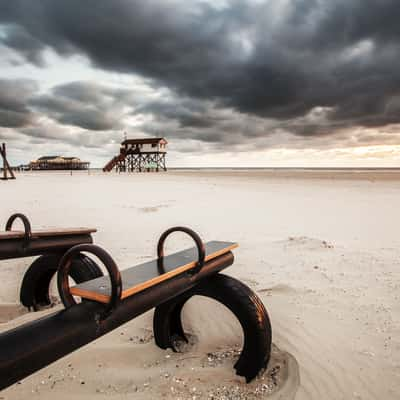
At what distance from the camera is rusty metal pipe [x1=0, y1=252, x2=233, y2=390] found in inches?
50.9

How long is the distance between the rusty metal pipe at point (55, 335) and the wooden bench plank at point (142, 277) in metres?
0.07

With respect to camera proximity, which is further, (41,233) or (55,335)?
(41,233)

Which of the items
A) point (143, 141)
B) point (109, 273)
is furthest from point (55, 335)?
point (143, 141)

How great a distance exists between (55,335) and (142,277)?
0.61 meters

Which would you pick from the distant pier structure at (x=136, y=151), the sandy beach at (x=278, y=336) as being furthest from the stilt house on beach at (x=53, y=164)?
the sandy beach at (x=278, y=336)

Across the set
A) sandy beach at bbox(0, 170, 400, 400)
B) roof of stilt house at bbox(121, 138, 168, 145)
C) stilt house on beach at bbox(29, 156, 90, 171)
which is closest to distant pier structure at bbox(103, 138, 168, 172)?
roof of stilt house at bbox(121, 138, 168, 145)

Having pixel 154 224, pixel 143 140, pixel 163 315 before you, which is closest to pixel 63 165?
pixel 143 140

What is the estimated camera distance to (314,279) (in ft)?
14.7

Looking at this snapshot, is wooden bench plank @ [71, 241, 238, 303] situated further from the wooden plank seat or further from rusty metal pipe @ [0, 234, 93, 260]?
rusty metal pipe @ [0, 234, 93, 260]

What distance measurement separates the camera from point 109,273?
1.55 meters

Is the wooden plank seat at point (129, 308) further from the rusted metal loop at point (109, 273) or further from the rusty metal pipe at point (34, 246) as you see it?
the rusty metal pipe at point (34, 246)

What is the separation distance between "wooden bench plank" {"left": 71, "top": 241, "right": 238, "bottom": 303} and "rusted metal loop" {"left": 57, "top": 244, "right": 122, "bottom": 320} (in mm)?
44

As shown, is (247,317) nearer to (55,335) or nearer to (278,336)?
(278,336)

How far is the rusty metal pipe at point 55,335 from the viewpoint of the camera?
4.24 feet
